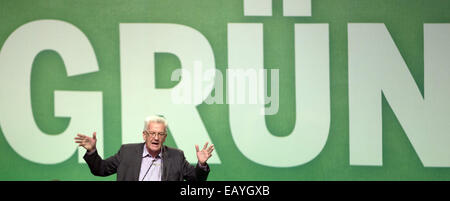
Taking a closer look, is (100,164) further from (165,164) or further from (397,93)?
(397,93)

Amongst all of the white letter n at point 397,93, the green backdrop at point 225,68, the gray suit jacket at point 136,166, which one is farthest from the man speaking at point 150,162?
the white letter n at point 397,93

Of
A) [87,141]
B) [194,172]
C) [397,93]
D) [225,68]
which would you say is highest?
[225,68]

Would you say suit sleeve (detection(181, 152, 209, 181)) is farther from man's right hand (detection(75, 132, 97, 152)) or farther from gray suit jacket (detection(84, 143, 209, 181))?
man's right hand (detection(75, 132, 97, 152))

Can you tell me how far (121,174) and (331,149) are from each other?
6.47 ft

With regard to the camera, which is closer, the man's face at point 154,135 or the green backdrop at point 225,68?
the man's face at point 154,135

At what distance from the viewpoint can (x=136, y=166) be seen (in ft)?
11.2

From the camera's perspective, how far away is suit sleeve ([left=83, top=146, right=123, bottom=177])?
344 centimetres

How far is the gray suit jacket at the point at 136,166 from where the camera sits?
3.39 metres

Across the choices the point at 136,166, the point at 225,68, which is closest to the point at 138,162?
the point at 136,166

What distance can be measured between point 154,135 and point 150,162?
0.59ft

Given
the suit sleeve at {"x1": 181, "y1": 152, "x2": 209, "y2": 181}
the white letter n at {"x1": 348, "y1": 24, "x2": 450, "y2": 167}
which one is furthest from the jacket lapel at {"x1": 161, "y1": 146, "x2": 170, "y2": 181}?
the white letter n at {"x1": 348, "y1": 24, "x2": 450, "y2": 167}

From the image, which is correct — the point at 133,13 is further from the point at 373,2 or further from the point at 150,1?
the point at 373,2

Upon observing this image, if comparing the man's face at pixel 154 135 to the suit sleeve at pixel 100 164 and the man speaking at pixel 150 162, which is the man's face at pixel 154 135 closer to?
the man speaking at pixel 150 162

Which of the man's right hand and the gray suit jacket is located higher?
the man's right hand
